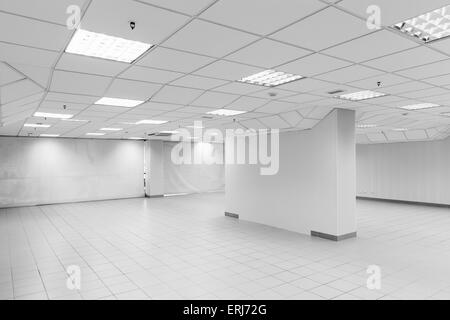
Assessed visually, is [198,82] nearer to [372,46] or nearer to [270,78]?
[270,78]

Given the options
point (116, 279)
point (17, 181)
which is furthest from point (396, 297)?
point (17, 181)

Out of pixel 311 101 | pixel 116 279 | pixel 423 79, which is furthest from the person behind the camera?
pixel 311 101

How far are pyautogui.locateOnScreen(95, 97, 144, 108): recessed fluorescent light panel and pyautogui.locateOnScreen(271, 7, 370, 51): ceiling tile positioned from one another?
3.56m

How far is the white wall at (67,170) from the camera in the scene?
1220 centimetres

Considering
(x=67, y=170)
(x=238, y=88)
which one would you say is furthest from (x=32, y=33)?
(x=67, y=170)

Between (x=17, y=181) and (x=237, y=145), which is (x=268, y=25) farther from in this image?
(x=17, y=181)

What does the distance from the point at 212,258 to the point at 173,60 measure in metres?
3.74

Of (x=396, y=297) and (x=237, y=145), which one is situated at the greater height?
(x=237, y=145)

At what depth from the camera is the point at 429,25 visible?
2.71 m

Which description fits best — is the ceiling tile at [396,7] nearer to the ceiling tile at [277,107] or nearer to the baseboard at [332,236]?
the ceiling tile at [277,107]

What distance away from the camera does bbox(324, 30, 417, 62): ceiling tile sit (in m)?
2.87

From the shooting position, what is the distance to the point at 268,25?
259 centimetres

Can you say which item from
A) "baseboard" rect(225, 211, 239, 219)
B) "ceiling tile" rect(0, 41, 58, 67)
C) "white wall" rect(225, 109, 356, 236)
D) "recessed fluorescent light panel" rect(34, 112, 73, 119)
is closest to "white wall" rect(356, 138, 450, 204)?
"white wall" rect(225, 109, 356, 236)
